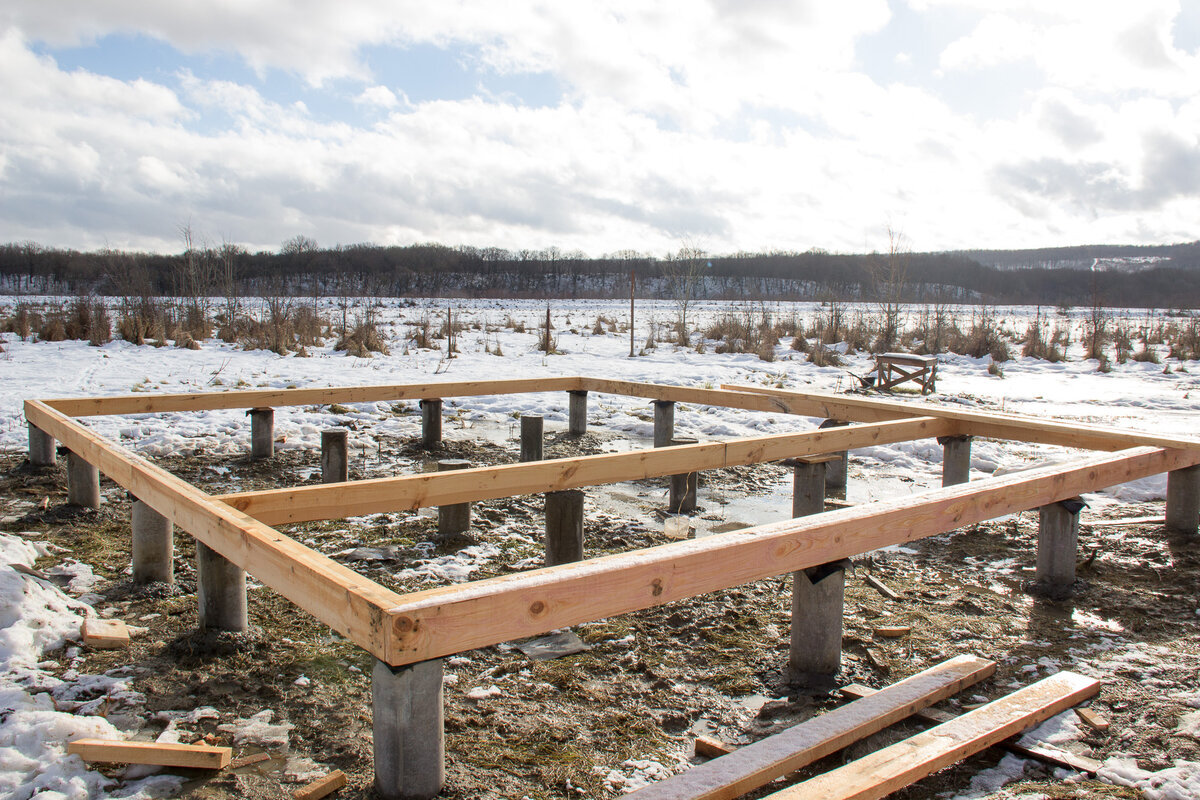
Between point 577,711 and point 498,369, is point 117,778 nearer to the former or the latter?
point 577,711

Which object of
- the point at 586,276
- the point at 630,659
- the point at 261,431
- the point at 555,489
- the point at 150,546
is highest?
the point at 586,276

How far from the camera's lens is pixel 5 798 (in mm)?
2020

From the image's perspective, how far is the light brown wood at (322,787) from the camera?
209cm

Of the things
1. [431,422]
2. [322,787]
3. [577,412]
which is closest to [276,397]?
[431,422]

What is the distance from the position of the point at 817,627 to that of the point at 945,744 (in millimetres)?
744

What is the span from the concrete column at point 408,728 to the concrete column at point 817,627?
5.09 feet

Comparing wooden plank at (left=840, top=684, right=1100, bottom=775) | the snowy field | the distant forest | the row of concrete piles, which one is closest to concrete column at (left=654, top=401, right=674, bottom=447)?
the row of concrete piles

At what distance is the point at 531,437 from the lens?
22.1 ft

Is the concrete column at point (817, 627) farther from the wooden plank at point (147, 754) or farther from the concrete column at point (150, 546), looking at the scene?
the concrete column at point (150, 546)

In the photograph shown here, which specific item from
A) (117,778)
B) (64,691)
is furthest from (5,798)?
(64,691)

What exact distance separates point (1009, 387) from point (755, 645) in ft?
40.9

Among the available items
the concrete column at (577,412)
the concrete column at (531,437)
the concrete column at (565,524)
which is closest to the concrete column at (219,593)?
the concrete column at (565,524)

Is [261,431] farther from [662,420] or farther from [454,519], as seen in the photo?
[662,420]

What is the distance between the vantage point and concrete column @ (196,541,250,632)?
314 cm
